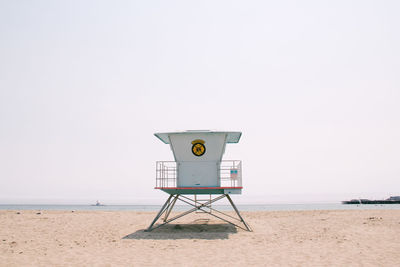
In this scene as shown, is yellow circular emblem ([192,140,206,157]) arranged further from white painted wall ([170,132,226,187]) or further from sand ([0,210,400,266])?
sand ([0,210,400,266])

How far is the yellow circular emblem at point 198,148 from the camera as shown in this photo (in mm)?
17031

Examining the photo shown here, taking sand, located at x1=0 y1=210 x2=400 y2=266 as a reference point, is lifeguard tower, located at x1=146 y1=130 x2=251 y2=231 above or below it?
above

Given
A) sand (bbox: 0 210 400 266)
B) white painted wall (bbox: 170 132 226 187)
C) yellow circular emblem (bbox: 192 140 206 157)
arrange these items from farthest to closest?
1. yellow circular emblem (bbox: 192 140 206 157)
2. white painted wall (bbox: 170 132 226 187)
3. sand (bbox: 0 210 400 266)

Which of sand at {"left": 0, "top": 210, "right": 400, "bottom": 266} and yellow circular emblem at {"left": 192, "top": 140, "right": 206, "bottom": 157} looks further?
yellow circular emblem at {"left": 192, "top": 140, "right": 206, "bottom": 157}

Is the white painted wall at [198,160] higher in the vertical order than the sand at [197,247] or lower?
higher

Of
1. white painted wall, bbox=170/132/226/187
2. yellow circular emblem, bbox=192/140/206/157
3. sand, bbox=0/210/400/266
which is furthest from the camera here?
yellow circular emblem, bbox=192/140/206/157

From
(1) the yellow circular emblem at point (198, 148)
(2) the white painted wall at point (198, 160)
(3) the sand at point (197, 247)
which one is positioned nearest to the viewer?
(3) the sand at point (197, 247)

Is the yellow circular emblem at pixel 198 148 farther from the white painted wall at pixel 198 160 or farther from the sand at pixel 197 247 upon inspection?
the sand at pixel 197 247

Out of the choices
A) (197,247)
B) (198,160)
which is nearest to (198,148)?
(198,160)

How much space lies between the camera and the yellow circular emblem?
17.0 m

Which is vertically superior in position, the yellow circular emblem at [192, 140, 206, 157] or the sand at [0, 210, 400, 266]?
the yellow circular emblem at [192, 140, 206, 157]

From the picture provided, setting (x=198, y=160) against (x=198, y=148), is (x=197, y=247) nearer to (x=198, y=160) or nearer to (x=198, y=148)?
(x=198, y=160)

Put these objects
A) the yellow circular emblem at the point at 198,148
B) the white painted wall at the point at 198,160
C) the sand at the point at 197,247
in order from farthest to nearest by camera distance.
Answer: the yellow circular emblem at the point at 198,148
the white painted wall at the point at 198,160
the sand at the point at 197,247

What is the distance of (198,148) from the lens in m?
17.1
